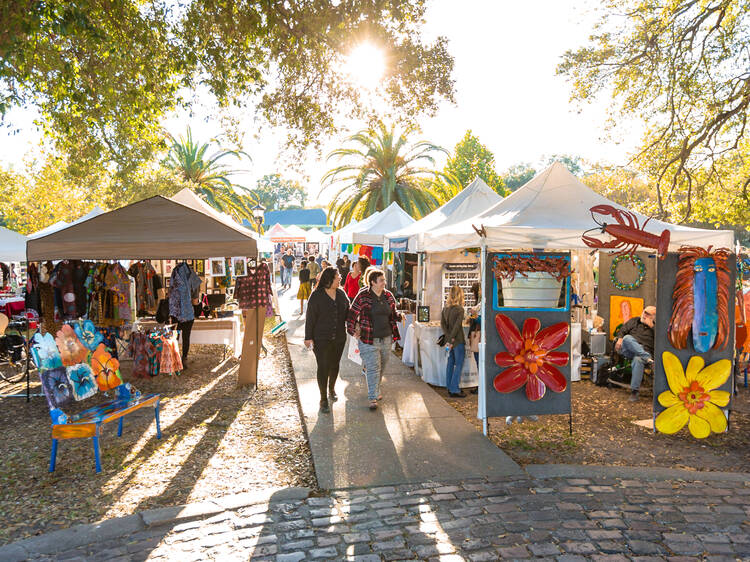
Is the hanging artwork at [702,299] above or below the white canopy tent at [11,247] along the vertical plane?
below

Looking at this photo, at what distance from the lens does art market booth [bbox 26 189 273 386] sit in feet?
21.5

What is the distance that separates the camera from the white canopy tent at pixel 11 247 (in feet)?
39.7

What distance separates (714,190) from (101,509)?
1726 centimetres

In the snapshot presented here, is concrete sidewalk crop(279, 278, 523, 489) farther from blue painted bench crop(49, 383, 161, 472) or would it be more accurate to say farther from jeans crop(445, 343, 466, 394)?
blue painted bench crop(49, 383, 161, 472)

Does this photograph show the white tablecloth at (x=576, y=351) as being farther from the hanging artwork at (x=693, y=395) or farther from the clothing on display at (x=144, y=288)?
the clothing on display at (x=144, y=288)

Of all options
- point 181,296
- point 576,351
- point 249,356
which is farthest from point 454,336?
point 181,296

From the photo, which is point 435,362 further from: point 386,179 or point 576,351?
point 386,179

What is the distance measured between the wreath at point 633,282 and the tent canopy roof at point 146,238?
6536 millimetres

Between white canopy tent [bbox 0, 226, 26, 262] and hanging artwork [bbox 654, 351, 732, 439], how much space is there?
41.5 feet

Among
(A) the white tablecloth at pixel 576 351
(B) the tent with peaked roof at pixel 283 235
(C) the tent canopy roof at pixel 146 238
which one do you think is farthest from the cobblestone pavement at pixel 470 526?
(B) the tent with peaked roof at pixel 283 235

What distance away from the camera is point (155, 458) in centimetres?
510

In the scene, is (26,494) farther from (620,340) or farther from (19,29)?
(620,340)

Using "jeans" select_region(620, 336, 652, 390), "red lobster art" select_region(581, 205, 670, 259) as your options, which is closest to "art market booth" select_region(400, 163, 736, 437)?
"red lobster art" select_region(581, 205, 670, 259)

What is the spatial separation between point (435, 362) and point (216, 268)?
6.05 meters
